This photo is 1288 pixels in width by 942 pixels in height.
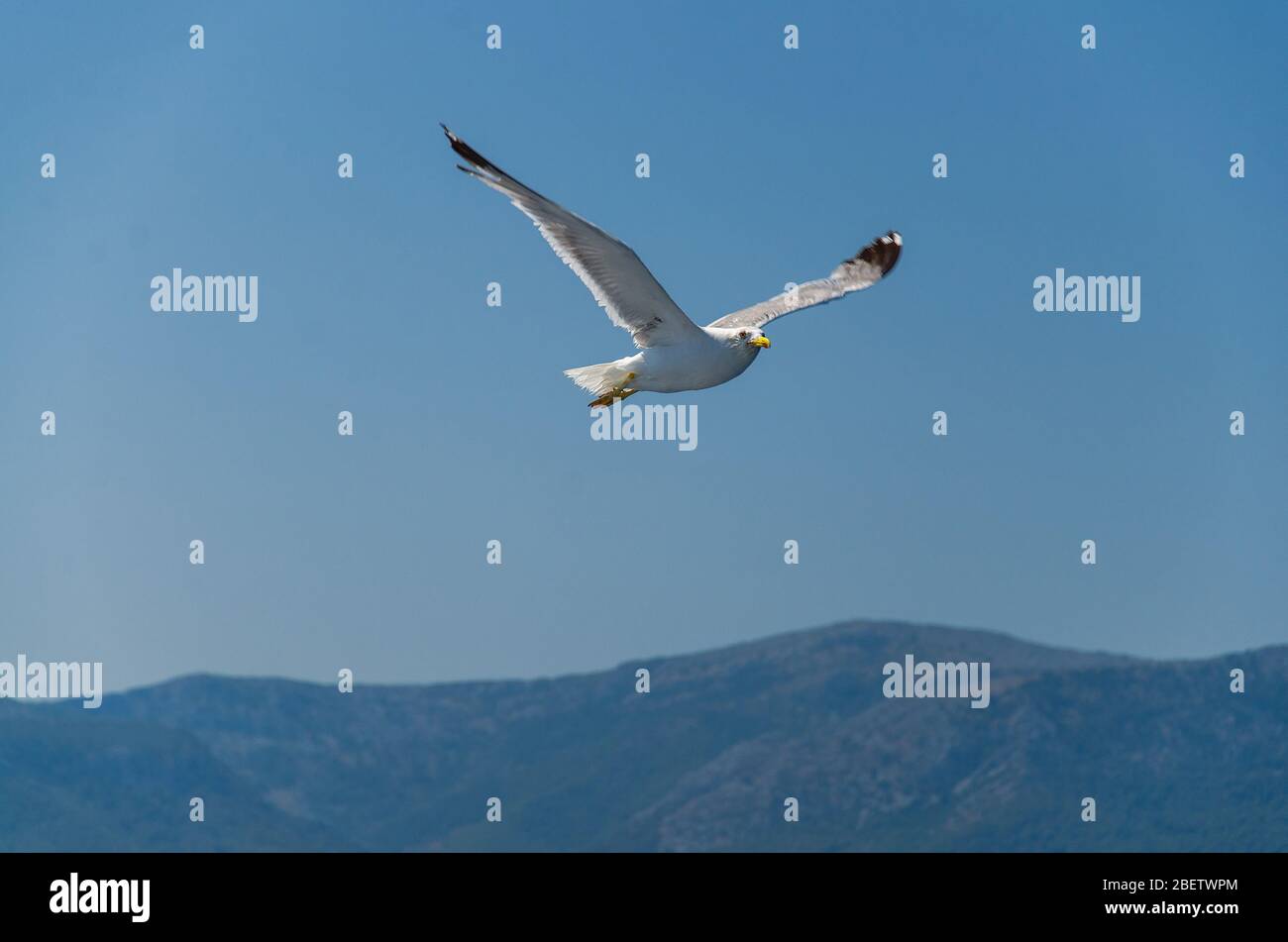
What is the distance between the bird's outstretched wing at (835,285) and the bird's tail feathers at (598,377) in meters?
3.67

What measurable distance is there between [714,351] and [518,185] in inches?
153

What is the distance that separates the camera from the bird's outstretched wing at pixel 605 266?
1591cm

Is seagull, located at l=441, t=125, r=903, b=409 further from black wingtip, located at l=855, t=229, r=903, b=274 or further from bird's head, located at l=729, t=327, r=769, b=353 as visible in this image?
black wingtip, located at l=855, t=229, r=903, b=274

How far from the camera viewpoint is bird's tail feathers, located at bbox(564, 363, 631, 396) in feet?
62.1

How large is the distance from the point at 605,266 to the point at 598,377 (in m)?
1.59

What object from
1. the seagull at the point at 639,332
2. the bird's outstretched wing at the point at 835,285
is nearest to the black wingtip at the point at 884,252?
the bird's outstretched wing at the point at 835,285

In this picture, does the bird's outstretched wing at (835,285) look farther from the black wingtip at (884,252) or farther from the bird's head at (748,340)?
the bird's head at (748,340)

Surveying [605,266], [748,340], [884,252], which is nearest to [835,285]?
[884,252]

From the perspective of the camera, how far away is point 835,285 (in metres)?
24.1
